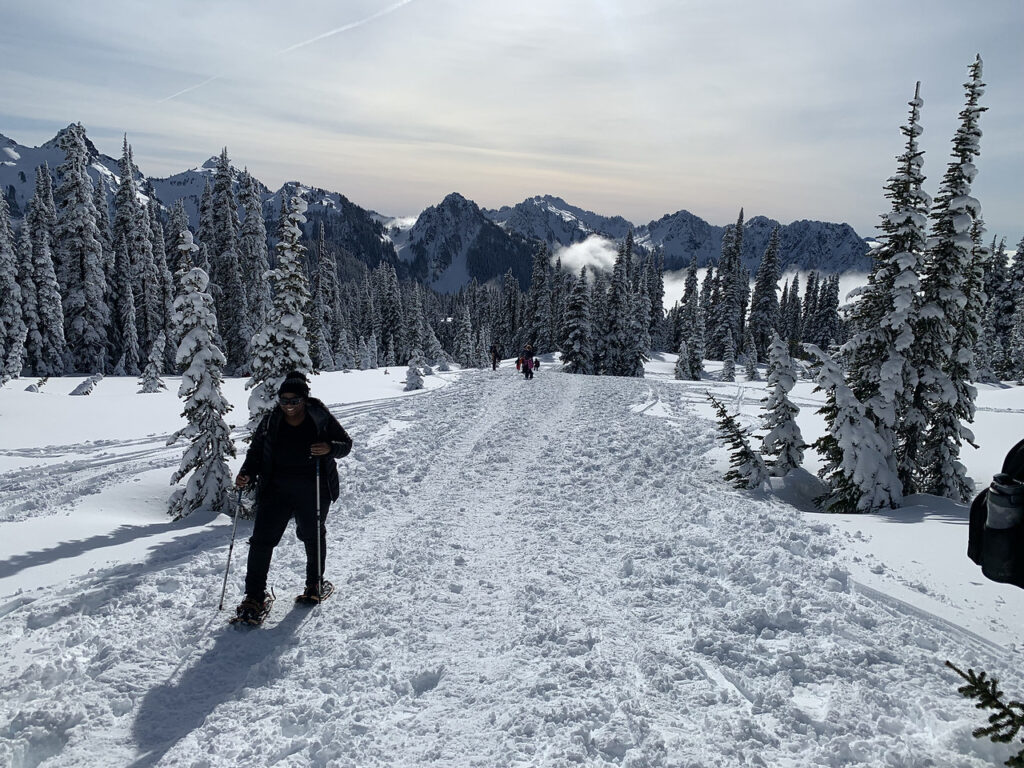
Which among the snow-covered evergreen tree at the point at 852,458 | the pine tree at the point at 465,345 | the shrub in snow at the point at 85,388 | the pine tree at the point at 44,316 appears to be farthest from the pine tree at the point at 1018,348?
the pine tree at the point at 44,316

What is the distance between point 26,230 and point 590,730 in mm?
59568

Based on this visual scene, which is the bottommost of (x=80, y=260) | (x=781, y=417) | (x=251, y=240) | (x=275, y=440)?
(x=781, y=417)

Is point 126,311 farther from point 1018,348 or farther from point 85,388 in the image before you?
point 1018,348

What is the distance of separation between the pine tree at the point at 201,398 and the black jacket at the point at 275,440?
6.02 metres

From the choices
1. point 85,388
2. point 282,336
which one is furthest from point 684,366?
point 282,336

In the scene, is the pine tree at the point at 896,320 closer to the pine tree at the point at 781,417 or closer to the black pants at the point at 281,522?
the pine tree at the point at 781,417

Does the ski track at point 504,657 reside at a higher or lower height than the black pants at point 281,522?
lower

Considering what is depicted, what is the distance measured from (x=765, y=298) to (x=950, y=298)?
66.8 m

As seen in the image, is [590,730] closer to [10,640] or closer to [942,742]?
[942,742]

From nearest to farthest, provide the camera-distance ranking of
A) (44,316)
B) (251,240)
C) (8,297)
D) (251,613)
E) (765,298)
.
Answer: (251,613) < (8,297) < (44,316) < (251,240) < (765,298)

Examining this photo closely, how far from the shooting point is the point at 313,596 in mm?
6078

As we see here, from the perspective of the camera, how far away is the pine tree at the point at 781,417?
41.7 feet

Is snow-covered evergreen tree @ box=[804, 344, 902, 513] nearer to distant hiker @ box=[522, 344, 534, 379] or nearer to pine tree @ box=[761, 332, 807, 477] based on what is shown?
pine tree @ box=[761, 332, 807, 477]

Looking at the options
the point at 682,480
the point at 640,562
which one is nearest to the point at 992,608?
the point at 640,562
